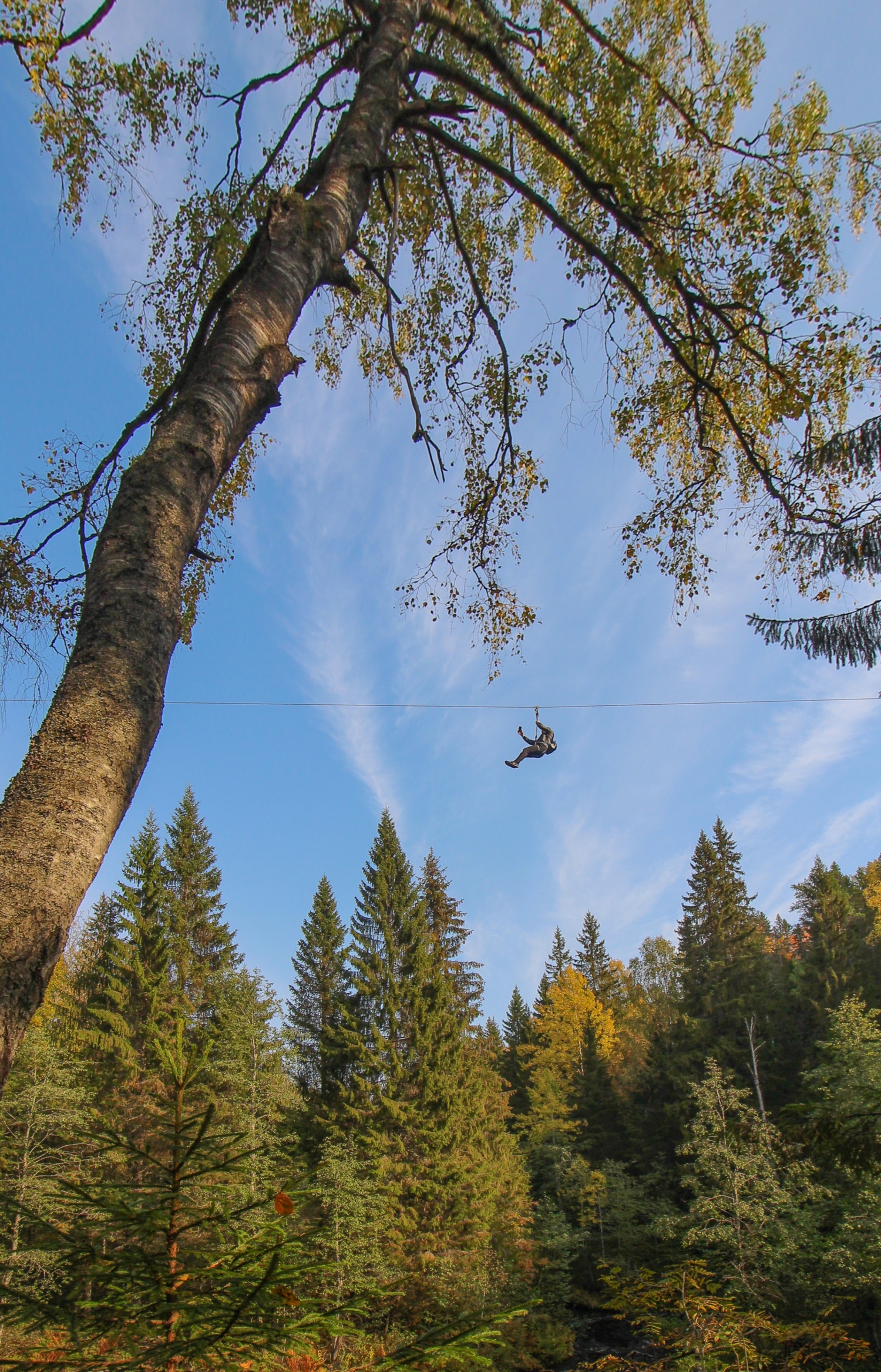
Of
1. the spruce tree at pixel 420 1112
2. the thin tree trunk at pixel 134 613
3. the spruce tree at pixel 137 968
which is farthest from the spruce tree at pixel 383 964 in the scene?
the thin tree trunk at pixel 134 613

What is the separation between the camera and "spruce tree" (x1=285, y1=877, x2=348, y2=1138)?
18.8 metres

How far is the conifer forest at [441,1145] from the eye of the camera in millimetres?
1368

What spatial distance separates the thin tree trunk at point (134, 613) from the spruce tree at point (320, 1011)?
57.9ft

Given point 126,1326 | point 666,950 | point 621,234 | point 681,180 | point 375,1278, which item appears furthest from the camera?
point 666,950

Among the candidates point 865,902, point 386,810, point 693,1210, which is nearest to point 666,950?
point 865,902

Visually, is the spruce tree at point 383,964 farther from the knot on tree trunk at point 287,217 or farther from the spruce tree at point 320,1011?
the knot on tree trunk at point 287,217

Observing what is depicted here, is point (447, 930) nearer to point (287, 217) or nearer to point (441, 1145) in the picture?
point (441, 1145)

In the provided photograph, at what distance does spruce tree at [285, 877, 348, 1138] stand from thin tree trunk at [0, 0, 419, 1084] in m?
17.6

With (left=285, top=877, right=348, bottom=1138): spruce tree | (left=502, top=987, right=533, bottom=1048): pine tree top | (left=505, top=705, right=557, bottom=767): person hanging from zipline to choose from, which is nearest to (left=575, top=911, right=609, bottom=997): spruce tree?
(left=502, top=987, right=533, bottom=1048): pine tree top

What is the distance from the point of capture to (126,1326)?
4.17 ft

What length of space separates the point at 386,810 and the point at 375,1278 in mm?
12210

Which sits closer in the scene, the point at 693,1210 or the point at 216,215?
the point at 216,215

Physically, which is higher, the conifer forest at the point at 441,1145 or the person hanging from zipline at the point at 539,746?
the person hanging from zipline at the point at 539,746

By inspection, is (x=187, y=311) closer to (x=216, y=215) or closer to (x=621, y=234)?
(x=216, y=215)
